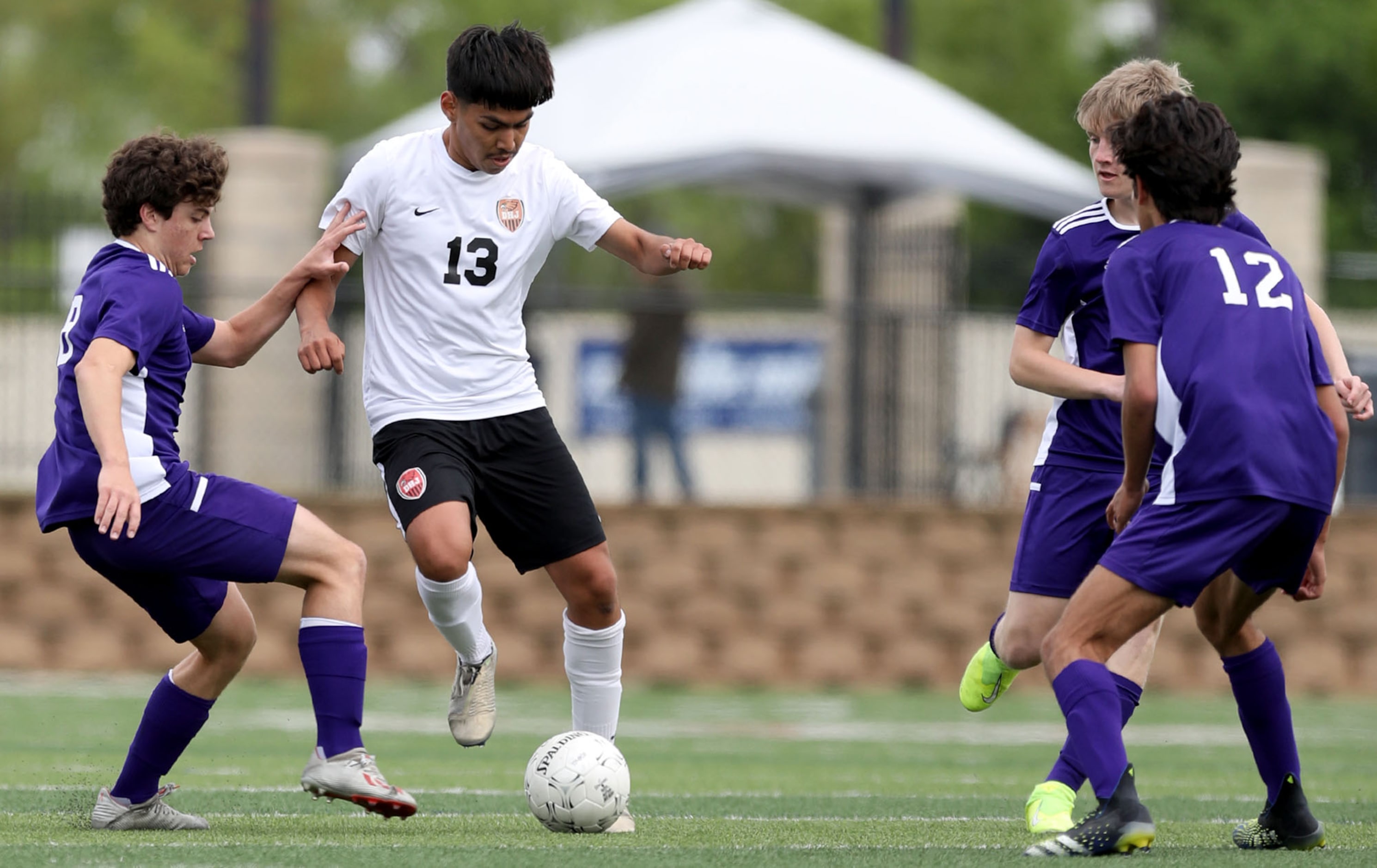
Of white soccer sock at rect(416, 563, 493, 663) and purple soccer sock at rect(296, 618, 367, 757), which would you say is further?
white soccer sock at rect(416, 563, 493, 663)

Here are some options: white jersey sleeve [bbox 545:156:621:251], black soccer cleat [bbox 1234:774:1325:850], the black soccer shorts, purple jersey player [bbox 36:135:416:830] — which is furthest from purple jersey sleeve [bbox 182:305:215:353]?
black soccer cleat [bbox 1234:774:1325:850]

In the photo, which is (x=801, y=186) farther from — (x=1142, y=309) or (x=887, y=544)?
(x=1142, y=309)

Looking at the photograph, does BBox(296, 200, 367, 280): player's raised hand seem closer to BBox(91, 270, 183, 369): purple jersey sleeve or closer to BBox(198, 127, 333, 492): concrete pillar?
BBox(91, 270, 183, 369): purple jersey sleeve

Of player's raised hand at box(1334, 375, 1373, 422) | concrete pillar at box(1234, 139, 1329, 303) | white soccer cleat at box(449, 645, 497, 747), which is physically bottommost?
white soccer cleat at box(449, 645, 497, 747)

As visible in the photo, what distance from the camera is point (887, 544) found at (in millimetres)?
12758

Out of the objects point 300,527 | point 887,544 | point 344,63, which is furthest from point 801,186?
point 344,63

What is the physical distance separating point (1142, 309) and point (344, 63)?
29.4 metres

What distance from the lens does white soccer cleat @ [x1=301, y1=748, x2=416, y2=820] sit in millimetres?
4789

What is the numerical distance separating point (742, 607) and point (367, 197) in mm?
7334

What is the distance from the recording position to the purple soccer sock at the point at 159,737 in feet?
17.0

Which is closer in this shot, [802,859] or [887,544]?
[802,859]

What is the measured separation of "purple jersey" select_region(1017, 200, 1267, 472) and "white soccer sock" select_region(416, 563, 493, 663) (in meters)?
1.77

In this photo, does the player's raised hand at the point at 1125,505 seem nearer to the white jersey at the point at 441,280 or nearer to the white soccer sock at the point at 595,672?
the white soccer sock at the point at 595,672

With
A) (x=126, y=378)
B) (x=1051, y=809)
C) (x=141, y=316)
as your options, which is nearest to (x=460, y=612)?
(x=126, y=378)
